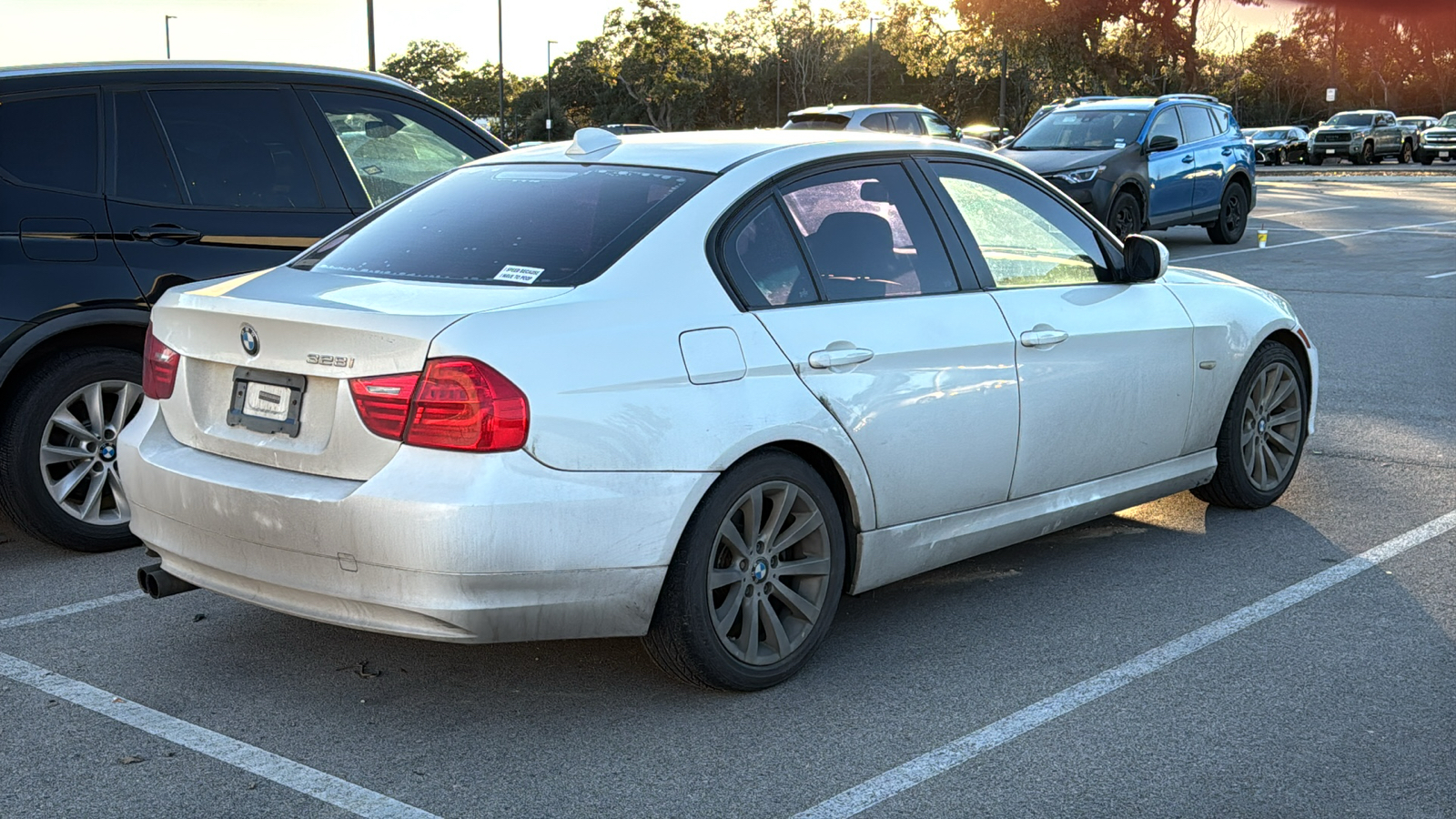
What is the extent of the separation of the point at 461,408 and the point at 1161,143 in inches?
622

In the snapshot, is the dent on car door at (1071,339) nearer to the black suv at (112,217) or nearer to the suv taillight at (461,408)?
the suv taillight at (461,408)

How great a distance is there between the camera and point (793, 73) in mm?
101625

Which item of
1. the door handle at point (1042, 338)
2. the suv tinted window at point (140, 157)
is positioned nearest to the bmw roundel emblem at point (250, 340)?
the suv tinted window at point (140, 157)

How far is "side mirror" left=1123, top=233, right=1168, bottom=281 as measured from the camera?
216 inches

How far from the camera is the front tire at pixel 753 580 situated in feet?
13.2

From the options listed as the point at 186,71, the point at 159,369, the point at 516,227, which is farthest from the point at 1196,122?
the point at 159,369

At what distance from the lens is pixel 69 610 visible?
5145mm

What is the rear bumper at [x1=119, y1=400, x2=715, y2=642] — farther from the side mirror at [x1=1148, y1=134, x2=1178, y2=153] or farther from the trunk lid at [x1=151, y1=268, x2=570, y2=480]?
the side mirror at [x1=1148, y1=134, x2=1178, y2=153]

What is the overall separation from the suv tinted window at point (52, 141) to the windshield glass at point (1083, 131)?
1405 centimetres

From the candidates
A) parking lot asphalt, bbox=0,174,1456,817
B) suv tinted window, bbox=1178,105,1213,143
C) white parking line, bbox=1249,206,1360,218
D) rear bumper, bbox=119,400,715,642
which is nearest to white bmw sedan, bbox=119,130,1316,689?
rear bumper, bbox=119,400,715,642

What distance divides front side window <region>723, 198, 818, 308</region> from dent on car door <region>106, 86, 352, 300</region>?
103 inches

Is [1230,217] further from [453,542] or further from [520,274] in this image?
[453,542]

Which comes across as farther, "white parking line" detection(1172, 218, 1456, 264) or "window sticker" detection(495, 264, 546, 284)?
"white parking line" detection(1172, 218, 1456, 264)

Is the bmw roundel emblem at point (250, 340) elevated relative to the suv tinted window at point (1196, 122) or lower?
lower
